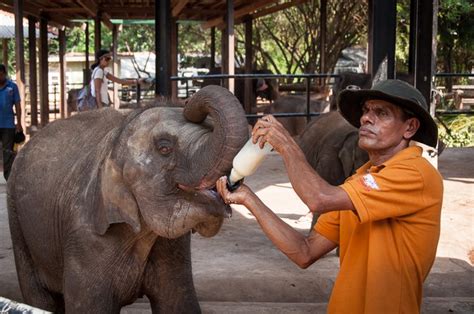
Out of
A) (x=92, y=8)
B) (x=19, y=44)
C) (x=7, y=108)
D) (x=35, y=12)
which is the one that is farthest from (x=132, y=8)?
(x=7, y=108)

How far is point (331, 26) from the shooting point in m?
27.2

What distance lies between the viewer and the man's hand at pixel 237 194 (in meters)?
3.26

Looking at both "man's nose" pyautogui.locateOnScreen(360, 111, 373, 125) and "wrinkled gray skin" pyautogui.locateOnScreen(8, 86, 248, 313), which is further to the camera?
"wrinkled gray skin" pyautogui.locateOnScreen(8, 86, 248, 313)

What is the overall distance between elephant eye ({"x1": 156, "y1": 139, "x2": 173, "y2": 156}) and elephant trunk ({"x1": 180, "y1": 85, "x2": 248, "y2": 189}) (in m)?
0.21

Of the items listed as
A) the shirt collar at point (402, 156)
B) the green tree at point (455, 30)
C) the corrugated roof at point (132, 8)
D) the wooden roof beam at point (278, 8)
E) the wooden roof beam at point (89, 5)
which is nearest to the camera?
the shirt collar at point (402, 156)

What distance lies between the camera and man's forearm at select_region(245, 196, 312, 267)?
328 centimetres

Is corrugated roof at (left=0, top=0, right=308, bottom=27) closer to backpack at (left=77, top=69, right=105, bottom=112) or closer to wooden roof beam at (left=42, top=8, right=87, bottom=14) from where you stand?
wooden roof beam at (left=42, top=8, right=87, bottom=14)

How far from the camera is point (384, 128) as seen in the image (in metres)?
3.17

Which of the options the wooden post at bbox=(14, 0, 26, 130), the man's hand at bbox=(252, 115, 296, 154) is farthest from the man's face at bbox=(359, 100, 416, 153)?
the wooden post at bbox=(14, 0, 26, 130)

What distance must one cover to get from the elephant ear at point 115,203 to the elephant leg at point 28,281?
1.13 m

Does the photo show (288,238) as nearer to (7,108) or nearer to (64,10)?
(7,108)

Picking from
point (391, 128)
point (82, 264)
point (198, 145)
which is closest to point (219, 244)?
point (82, 264)

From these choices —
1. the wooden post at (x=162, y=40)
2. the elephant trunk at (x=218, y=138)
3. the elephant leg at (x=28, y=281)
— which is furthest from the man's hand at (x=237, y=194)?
the wooden post at (x=162, y=40)

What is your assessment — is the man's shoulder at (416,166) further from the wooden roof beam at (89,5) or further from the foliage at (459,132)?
the foliage at (459,132)
